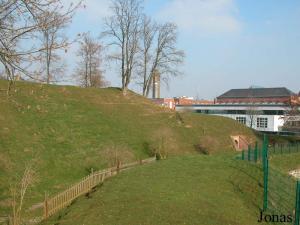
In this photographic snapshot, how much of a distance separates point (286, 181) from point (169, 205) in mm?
10633

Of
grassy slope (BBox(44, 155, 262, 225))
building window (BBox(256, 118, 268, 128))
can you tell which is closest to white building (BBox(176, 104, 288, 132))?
building window (BBox(256, 118, 268, 128))

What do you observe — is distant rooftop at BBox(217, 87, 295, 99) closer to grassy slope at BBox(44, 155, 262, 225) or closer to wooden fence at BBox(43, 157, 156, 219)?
grassy slope at BBox(44, 155, 262, 225)

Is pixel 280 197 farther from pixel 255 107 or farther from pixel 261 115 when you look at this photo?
pixel 261 115

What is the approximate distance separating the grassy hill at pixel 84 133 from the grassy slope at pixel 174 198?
239 inches

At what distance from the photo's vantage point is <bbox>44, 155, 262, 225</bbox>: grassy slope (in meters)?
12.5

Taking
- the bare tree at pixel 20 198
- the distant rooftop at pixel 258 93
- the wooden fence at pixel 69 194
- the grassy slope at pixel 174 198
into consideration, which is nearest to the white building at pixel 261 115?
the distant rooftop at pixel 258 93

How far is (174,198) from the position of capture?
14.2m

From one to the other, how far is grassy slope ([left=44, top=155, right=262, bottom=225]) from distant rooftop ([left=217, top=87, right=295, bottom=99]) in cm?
8233

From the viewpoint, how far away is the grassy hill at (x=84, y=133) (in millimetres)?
24817

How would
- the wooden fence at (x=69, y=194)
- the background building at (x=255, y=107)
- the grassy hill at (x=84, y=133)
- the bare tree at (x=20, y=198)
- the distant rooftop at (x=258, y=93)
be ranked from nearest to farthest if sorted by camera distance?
the bare tree at (x=20, y=198), the wooden fence at (x=69, y=194), the grassy hill at (x=84, y=133), the background building at (x=255, y=107), the distant rooftop at (x=258, y=93)

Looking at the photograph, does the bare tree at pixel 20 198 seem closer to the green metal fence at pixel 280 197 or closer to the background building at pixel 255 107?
the green metal fence at pixel 280 197

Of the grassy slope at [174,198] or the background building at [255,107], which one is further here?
the background building at [255,107]

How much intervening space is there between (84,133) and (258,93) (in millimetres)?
81763

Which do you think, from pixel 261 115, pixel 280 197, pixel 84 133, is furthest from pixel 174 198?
pixel 261 115
